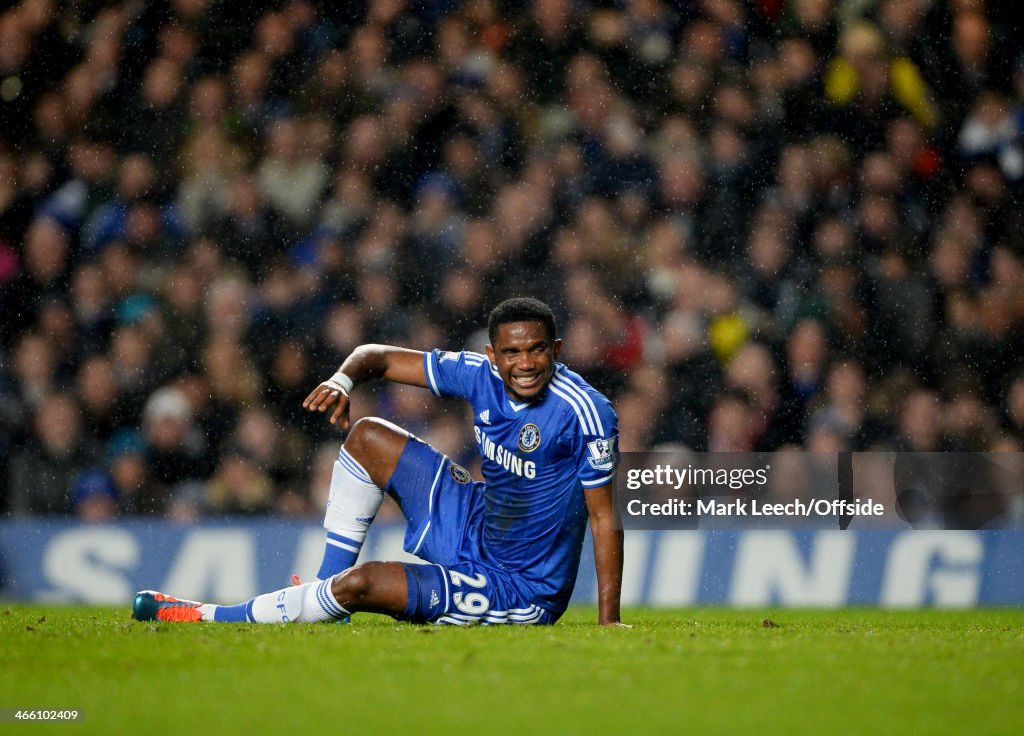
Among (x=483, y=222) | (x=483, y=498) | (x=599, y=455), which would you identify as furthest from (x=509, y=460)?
(x=483, y=222)

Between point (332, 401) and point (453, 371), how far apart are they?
615mm

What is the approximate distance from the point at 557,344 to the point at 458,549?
2.93ft

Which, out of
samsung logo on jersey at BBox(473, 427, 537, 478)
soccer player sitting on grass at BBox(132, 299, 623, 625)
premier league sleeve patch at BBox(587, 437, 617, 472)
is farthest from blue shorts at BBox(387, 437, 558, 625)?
premier league sleeve patch at BBox(587, 437, 617, 472)

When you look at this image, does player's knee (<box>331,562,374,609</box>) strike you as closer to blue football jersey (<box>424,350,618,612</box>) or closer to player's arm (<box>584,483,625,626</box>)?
blue football jersey (<box>424,350,618,612</box>)

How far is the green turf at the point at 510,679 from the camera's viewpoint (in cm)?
318

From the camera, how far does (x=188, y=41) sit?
9797mm

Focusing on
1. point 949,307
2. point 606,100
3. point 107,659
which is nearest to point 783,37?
point 606,100

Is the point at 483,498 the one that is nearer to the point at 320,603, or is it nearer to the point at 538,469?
the point at 538,469

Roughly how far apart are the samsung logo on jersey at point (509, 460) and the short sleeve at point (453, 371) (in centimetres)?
24

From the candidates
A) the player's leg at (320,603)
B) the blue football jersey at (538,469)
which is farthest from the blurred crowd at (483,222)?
the blue football jersey at (538,469)

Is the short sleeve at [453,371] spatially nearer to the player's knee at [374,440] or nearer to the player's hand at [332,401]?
the player's knee at [374,440]

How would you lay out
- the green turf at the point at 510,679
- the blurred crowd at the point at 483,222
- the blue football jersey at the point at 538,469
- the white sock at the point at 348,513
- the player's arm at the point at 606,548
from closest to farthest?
the green turf at the point at 510,679 → the player's arm at the point at 606,548 → the blue football jersey at the point at 538,469 → the white sock at the point at 348,513 → the blurred crowd at the point at 483,222

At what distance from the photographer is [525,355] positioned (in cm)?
505

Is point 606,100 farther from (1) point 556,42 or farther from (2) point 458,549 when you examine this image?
(2) point 458,549
